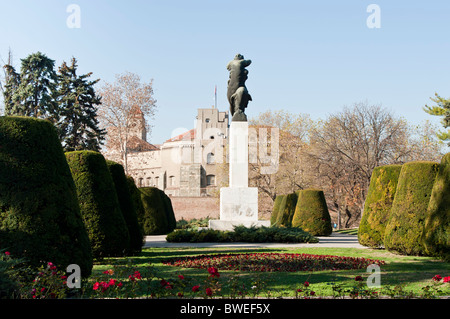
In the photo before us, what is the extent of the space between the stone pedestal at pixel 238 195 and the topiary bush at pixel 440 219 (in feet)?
25.2

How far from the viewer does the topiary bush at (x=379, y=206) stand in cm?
1370

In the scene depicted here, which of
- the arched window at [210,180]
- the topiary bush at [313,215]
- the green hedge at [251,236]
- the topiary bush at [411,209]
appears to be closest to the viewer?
the topiary bush at [411,209]

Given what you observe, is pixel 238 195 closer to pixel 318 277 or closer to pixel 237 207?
pixel 237 207

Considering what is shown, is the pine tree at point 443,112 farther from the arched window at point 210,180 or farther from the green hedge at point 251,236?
the arched window at point 210,180

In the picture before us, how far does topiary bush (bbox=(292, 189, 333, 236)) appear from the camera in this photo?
21.8 meters

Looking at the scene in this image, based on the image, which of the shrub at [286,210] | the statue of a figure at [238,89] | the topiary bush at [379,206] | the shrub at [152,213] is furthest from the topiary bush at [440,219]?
the shrub at [286,210]

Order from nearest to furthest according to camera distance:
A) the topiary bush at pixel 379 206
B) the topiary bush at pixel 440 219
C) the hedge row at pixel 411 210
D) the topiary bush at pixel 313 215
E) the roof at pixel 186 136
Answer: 1. the topiary bush at pixel 440 219
2. the hedge row at pixel 411 210
3. the topiary bush at pixel 379 206
4. the topiary bush at pixel 313 215
5. the roof at pixel 186 136

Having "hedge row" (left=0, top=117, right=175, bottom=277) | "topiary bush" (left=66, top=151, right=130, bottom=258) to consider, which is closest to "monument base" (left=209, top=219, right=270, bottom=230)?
"topiary bush" (left=66, top=151, right=130, bottom=258)

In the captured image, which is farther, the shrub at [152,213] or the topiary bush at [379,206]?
the shrub at [152,213]

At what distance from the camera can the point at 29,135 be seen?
6.34m
